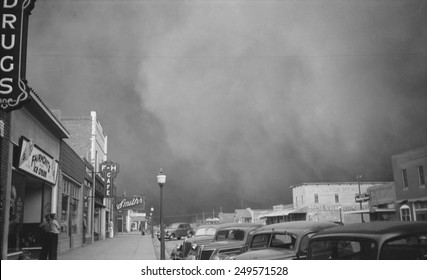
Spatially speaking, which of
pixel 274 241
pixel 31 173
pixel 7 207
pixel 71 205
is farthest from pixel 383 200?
pixel 7 207

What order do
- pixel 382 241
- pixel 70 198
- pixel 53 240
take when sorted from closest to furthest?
pixel 382 241 → pixel 53 240 → pixel 70 198

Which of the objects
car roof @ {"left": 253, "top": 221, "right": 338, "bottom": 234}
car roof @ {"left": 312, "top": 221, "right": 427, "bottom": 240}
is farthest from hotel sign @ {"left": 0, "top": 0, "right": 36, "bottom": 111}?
car roof @ {"left": 312, "top": 221, "right": 427, "bottom": 240}

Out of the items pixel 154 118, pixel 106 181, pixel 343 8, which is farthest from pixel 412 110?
pixel 106 181

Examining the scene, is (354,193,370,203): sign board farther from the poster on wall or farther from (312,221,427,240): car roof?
(312,221,427,240): car roof

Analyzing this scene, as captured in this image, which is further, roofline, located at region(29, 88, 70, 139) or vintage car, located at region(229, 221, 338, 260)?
roofline, located at region(29, 88, 70, 139)

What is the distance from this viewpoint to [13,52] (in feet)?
20.7

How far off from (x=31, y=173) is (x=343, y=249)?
6.93m

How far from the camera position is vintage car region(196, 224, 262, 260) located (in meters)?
7.47

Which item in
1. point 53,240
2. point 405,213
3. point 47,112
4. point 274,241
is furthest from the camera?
point 405,213

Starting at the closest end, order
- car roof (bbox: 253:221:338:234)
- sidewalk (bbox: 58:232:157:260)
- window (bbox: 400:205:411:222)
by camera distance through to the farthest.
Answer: car roof (bbox: 253:221:338:234)
sidewalk (bbox: 58:232:157:260)
window (bbox: 400:205:411:222)

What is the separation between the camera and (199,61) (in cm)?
755

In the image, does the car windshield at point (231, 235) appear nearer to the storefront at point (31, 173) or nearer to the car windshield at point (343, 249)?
the car windshield at point (343, 249)

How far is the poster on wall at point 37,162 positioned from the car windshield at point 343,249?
615 centimetres

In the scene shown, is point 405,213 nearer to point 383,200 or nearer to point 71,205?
point 383,200
